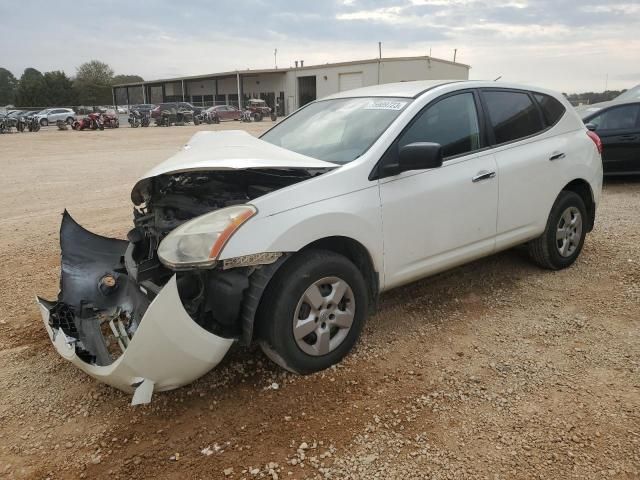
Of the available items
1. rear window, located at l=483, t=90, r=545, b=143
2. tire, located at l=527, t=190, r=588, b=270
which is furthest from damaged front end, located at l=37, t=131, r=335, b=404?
tire, located at l=527, t=190, r=588, b=270

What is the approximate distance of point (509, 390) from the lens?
3.05m

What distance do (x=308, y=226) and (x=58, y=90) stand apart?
231 feet

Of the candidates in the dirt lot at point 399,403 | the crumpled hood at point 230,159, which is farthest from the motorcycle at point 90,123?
the crumpled hood at point 230,159

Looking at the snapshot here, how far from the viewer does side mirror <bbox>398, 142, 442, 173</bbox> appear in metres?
3.22

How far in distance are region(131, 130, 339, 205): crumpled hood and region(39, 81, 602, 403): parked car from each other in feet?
0.05

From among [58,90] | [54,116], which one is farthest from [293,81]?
[58,90]

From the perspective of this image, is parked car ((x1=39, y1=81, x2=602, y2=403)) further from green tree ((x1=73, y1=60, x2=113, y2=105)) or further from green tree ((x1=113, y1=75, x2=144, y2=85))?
green tree ((x1=113, y1=75, x2=144, y2=85))

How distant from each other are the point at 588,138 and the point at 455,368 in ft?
9.58

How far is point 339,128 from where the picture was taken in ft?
12.7

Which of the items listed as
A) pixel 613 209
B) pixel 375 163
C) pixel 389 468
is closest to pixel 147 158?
pixel 613 209

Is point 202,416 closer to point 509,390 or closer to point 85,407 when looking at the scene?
point 85,407

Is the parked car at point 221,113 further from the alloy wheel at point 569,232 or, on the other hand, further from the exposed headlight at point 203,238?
the exposed headlight at point 203,238

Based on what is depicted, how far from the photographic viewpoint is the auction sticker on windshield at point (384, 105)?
3.71 meters

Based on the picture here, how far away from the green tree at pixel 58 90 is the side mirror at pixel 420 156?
226 ft
